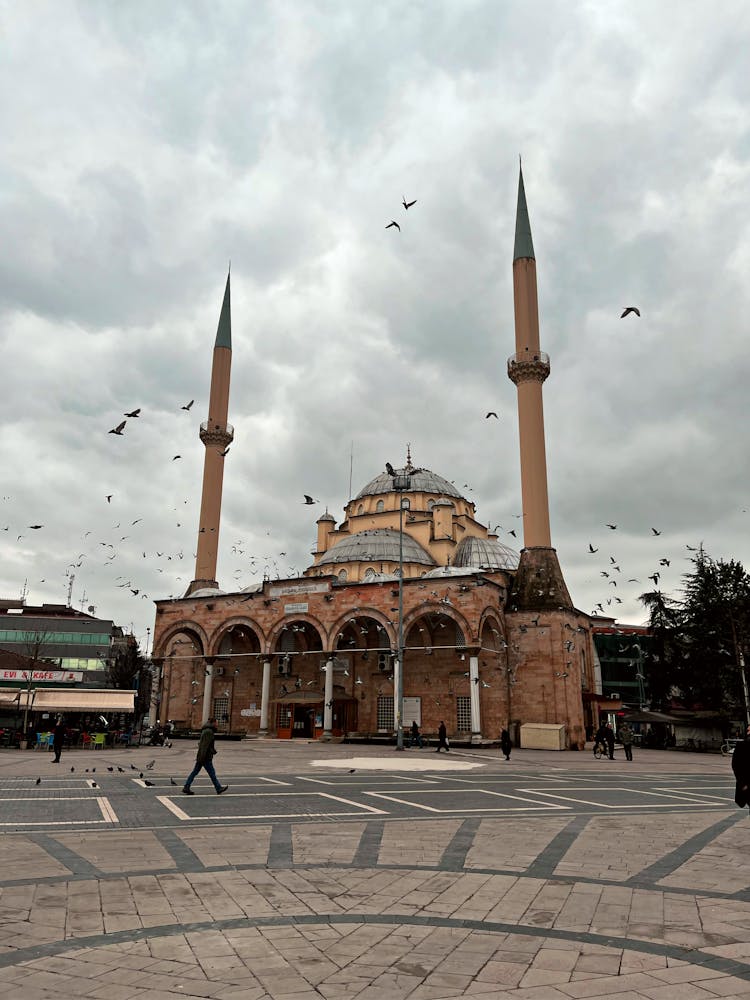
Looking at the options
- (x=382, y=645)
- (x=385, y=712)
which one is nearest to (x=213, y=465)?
(x=382, y=645)

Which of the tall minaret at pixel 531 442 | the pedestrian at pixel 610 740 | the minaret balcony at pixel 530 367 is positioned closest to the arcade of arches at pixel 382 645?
the tall minaret at pixel 531 442

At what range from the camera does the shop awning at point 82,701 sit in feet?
109

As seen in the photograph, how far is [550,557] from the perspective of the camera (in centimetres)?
3722

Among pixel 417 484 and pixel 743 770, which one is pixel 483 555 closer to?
pixel 417 484

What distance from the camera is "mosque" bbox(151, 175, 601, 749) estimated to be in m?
35.4

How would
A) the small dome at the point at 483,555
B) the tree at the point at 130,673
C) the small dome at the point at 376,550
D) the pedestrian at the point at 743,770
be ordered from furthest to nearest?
the tree at the point at 130,673, the small dome at the point at 483,555, the small dome at the point at 376,550, the pedestrian at the point at 743,770

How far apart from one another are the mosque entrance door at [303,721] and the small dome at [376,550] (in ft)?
30.7

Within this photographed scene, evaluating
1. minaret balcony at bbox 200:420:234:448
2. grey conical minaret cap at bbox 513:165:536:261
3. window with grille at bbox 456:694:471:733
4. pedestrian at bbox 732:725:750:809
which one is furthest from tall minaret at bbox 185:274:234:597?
pedestrian at bbox 732:725:750:809

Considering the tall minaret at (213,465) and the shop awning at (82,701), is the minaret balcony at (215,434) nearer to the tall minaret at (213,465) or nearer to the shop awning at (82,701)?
the tall minaret at (213,465)

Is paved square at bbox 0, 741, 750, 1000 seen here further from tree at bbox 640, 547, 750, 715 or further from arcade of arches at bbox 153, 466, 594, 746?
tree at bbox 640, 547, 750, 715

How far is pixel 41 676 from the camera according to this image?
52062 mm

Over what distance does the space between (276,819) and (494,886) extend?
15.4 ft

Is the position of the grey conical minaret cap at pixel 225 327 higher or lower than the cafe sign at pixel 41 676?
higher

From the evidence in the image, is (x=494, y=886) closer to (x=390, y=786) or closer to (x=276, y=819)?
(x=276, y=819)
